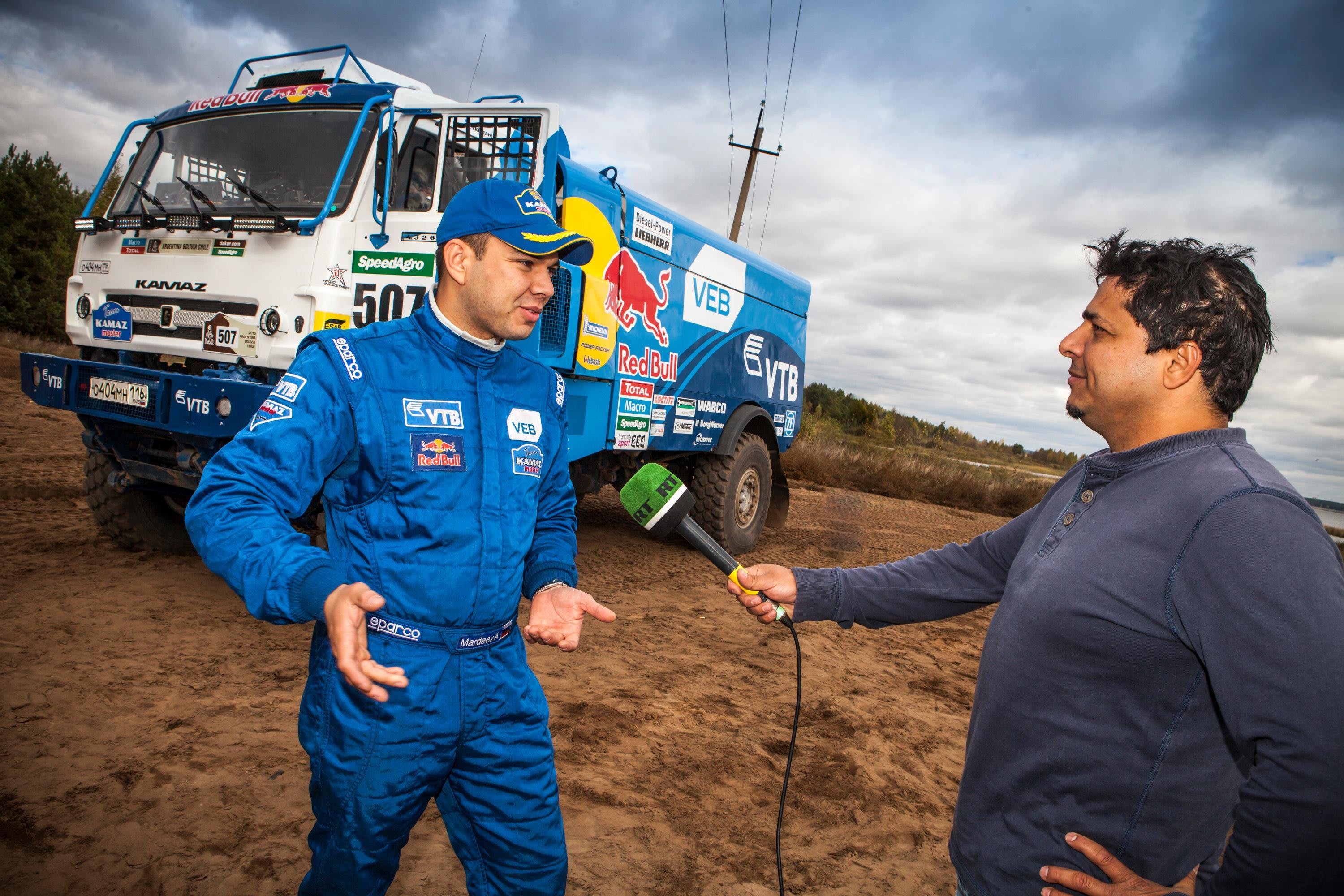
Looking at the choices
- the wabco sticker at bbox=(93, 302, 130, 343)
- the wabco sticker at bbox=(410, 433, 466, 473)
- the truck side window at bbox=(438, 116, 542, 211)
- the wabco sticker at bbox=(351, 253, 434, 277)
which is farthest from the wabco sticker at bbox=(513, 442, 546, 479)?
the wabco sticker at bbox=(93, 302, 130, 343)

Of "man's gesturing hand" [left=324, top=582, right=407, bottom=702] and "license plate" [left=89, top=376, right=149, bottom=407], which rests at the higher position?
"license plate" [left=89, top=376, right=149, bottom=407]

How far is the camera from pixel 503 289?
1934 mm

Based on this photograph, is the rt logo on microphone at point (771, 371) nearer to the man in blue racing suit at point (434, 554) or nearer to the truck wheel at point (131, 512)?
the truck wheel at point (131, 512)

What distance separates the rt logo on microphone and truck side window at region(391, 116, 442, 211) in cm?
361

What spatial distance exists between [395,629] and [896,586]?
1.20 m

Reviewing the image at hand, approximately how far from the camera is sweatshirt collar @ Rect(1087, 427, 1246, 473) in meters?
1.30

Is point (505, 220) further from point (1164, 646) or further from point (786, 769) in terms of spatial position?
point (786, 769)

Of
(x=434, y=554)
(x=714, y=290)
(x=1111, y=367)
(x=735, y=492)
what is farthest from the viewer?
(x=735, y=492)

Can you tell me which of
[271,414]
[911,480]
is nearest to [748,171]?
[911,480]

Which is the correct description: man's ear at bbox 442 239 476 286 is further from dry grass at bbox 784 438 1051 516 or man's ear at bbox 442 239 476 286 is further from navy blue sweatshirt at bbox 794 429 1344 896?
dry grass at bbox 784 438 1051 516

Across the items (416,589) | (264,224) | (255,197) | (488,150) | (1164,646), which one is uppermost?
(488,150)

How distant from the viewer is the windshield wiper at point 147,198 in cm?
488

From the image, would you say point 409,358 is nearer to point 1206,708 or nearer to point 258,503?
point 258,503

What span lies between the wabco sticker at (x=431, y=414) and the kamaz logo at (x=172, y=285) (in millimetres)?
3612
